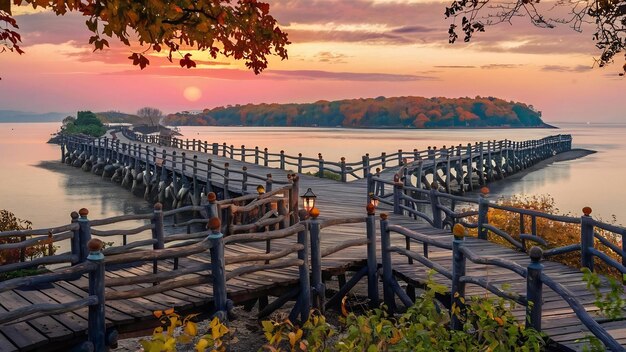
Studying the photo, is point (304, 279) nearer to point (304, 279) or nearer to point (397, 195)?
point (304, 279)

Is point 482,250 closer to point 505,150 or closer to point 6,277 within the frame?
point 6,277

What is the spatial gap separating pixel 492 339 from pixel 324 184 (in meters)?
24.4

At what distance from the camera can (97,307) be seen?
25.5 ft

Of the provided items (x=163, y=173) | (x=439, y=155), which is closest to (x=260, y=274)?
(x=163, y=173)

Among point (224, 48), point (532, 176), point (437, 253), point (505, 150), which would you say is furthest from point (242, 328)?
point (532, 176)

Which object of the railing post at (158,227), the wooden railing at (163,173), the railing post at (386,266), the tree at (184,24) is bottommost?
the wooden railing at (163,173)

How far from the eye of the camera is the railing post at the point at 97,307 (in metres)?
7.63

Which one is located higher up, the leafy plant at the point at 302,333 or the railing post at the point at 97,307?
the leafy plant at the point at 302,333

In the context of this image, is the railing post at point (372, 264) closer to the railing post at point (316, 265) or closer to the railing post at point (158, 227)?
the railing post at point (316, 265)

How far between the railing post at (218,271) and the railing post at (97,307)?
158 cm

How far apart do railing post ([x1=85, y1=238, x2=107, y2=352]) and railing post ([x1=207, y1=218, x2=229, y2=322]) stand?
5.20ft

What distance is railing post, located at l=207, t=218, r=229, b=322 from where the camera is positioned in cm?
886

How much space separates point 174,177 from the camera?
3847 centimetres

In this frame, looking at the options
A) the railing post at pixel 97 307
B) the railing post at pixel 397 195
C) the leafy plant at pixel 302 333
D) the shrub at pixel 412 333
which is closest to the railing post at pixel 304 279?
the railing post at pixel 97 307
